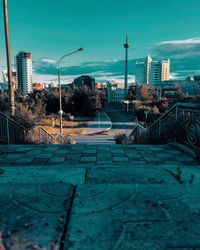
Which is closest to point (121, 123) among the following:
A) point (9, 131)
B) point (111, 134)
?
point (111, 134)

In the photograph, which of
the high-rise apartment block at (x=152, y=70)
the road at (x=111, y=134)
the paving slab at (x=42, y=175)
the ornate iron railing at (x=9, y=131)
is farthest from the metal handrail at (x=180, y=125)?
the high-rise apartment block at (x=152, y=70)

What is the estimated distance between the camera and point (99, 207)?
209cm

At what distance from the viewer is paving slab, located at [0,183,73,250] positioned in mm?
1590

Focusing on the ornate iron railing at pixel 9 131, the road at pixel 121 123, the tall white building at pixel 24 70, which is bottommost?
the road at pixel 121 123

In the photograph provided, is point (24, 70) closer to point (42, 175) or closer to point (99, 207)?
point (42, 175)

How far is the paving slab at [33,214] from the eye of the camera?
1590mm

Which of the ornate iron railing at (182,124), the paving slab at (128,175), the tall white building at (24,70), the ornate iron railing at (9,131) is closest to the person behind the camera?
the paving slab at (128,175)

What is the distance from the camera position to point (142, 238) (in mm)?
1616

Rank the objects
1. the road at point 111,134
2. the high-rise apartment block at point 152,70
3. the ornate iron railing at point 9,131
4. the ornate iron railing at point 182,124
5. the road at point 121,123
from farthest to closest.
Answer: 1. the high-rise apartment block at point 152,70
2. the road at point 121,123
3. the road at point 111,134
4. the ornate iron railing at point 9,131
5. the ornate iron railing at point 182,124

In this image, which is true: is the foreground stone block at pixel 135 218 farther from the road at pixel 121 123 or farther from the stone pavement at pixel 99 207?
the road at pixel 121 123

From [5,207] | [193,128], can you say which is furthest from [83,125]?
[5,207]

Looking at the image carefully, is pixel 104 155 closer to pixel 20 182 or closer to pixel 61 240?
pixel 20 182

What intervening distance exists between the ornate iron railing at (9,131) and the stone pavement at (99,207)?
9.55 feet

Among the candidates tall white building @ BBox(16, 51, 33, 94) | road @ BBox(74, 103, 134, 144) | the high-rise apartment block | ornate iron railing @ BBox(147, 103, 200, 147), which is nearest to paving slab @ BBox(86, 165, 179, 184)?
ornate iron railing @ BBox(147, 103, 200, 147)
